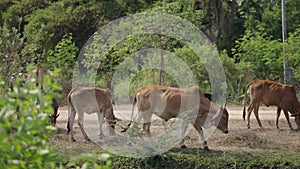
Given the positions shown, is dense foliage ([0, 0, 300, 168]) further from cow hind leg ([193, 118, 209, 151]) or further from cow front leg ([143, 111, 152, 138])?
cow front leg ([143, 111, 152, 138])

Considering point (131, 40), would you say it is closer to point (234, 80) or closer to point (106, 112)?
point (234, 80)

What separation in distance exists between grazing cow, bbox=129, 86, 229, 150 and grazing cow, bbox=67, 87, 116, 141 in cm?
67

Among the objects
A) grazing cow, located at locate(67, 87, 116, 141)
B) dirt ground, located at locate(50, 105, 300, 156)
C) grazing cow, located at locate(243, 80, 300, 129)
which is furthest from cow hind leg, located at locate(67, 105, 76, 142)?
grazing cow, located at locate(243, 80, 300, 129)

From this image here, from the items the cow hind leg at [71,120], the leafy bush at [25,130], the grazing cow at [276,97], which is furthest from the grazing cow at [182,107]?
the leafy bush at [25,130]

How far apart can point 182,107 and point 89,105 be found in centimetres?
194

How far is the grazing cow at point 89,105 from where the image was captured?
1277 cm

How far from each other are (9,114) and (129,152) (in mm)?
7302

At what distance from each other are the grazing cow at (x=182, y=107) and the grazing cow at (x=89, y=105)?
0.67m

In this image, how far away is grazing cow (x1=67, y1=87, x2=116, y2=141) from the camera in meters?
12.8

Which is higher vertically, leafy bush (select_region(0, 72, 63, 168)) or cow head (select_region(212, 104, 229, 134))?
leafy bush (select_region(0, 72, 63, 168))

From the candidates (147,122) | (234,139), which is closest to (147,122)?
(147,122)

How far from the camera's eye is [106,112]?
12.9 meters

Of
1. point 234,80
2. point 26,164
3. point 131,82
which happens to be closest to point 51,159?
point 26,164

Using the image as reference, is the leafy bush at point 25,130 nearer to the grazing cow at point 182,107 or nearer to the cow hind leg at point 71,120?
the grazing cow at point 182,107
